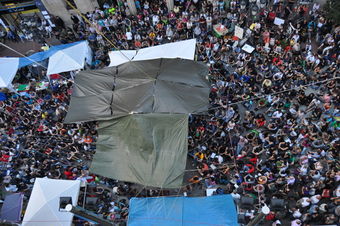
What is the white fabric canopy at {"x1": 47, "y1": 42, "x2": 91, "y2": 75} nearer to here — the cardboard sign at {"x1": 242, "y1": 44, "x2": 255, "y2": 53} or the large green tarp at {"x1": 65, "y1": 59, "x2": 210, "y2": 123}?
the large green tarp at {"x1": 65, "y1": 59, "x2": 210, "y2": 123}

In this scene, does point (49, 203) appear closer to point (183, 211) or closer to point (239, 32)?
point (183, 211)

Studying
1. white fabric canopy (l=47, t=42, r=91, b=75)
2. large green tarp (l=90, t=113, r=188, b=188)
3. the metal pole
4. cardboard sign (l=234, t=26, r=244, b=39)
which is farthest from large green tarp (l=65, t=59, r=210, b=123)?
cardboard sign (l=234, t=26, r=244, b=39)

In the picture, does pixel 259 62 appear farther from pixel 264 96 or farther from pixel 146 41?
pixel 146 41

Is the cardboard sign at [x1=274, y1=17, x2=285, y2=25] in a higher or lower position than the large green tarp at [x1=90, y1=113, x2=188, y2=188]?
higher

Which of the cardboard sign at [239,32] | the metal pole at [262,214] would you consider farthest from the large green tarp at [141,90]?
the cardboard sign at [239,32]

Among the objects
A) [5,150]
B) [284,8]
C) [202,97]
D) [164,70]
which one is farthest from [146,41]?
[5,150]

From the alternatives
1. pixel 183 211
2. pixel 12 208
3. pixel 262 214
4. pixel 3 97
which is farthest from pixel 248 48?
pixel 3 97
